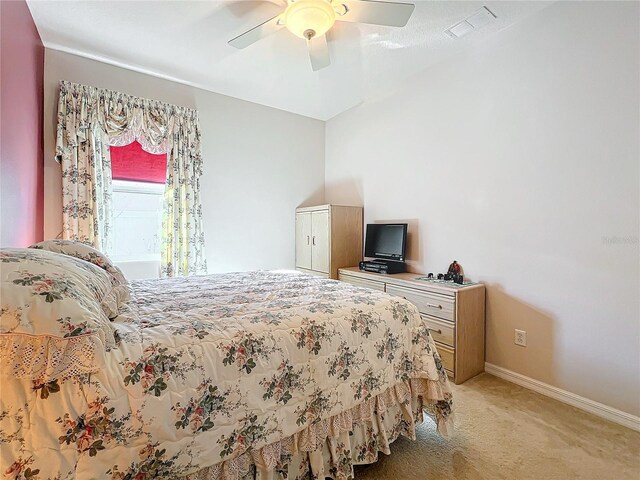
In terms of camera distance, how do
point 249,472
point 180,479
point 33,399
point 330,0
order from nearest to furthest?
point 33,399
point 180,479
point 249,472
point 330,0

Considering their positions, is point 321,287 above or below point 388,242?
below

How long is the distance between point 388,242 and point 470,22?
2.07 m

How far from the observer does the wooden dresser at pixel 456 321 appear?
2.50 m

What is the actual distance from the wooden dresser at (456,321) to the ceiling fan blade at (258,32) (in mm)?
2301

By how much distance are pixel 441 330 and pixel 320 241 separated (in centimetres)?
186

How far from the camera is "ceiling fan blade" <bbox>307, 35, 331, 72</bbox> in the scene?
2.33 metres

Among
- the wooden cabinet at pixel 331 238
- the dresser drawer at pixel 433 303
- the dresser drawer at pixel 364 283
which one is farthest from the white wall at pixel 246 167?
the dresser drawer at pixel 433 303

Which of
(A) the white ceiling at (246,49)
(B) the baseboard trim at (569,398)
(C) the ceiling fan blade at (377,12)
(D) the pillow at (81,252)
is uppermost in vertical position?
(A) the white ceiling at (246,49)

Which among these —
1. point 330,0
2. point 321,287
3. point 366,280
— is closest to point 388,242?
point 366,280

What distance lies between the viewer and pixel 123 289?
1.69 m

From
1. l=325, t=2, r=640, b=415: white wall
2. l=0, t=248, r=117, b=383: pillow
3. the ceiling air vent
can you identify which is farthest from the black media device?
l=0, t=248, r=117, b=383: pillow

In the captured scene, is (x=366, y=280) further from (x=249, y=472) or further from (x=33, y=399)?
(x=33, y=399)

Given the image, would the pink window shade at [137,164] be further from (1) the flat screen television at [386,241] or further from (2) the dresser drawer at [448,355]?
(2) the dresser drawer at [448,355]

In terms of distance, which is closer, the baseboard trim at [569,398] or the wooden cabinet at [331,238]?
the baseboard trim at [569,398]
